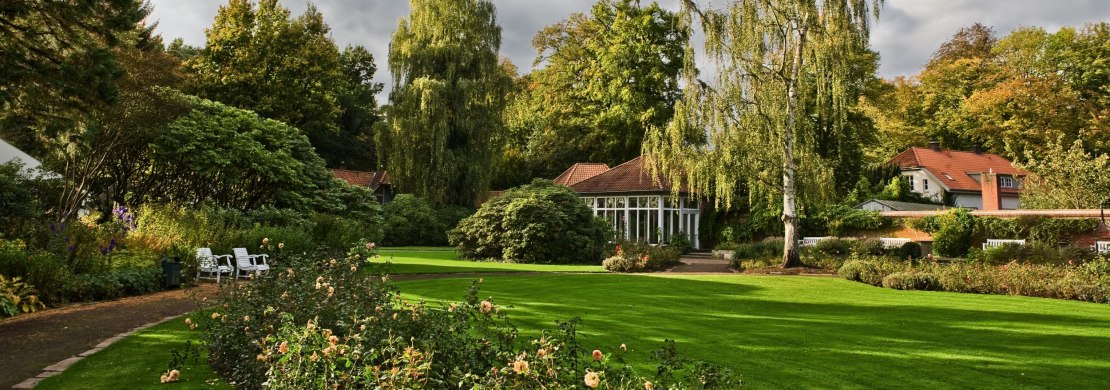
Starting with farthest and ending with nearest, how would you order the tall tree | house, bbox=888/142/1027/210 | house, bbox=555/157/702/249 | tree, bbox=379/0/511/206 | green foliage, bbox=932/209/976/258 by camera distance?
house, bbox=888/142/1027/210
the tall tree
tree, bbox=379/0/511/206
house, bbox=555/157/702/249
green foliage, bbox=932/209/976/258

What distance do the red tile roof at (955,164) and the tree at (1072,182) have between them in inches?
599

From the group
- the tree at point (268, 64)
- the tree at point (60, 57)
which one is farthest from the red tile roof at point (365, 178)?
the tree at point (60, 57)

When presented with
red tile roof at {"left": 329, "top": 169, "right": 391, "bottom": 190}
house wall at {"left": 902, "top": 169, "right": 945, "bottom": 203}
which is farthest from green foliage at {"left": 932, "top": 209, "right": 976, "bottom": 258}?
red tile roof at {"left": 329, "top": 169, "right": 391, "bottom": 190}

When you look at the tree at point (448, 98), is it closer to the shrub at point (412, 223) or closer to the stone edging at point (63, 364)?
the shrub at point (412, 223)

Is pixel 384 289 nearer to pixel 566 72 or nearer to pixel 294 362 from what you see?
pixel 294 362

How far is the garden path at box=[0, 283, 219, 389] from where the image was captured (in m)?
6.49

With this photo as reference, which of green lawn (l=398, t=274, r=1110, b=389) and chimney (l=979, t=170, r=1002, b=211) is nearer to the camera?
green lawn (l=398, t=274, r=1110, b=389)

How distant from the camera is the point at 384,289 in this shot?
644cm

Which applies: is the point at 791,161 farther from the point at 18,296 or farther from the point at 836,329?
the point at 18,296

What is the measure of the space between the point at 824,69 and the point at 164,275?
17428 millimetres

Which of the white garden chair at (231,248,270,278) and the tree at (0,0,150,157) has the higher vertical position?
the tree at (0,0,150,157)

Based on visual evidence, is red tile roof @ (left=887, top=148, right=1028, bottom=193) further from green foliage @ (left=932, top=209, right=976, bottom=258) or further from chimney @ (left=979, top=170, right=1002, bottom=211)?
green foliage @ (left=932, top=209, right=976, bottom=258)

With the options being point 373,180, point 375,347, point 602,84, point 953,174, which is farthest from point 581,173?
point 375,347

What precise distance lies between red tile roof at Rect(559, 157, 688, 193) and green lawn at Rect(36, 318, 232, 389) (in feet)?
83.7
